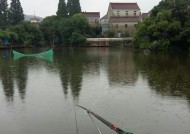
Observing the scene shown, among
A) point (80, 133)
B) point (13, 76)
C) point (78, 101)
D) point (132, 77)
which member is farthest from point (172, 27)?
point (80, 133)

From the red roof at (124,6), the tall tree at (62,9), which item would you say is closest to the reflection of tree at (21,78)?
the tall tree at (62,9)

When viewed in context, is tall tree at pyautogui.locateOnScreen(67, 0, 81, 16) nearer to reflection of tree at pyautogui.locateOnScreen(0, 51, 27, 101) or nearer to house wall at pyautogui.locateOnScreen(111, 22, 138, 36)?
house wall at pyautogui.locateOnScreen(111, 22, 138, 36)

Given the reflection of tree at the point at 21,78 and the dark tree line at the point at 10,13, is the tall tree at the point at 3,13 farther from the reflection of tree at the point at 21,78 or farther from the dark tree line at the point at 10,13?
the reflection of tree at the point at 21,78

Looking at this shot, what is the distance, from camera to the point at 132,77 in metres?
29.7

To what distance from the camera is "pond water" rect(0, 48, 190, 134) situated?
15820 mm

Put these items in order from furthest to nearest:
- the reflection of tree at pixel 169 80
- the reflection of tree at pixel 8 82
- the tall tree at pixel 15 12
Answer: the tall tree at pixel 15 12 → the reflection of tree at pixel 169 80 → the reflection of tree at pixel 8 82

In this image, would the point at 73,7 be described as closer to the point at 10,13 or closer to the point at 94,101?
the point at 10,13

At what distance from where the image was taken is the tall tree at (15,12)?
8919 centimetres

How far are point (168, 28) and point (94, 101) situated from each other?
42464mm

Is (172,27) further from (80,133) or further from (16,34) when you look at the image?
(80,133)

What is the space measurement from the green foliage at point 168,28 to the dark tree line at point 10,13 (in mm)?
38669

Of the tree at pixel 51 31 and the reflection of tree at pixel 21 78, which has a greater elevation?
the tree at pixel 51 31

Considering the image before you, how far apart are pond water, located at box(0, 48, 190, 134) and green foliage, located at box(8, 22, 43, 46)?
5103 centimetres

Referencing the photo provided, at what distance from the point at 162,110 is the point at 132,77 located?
1147cm
